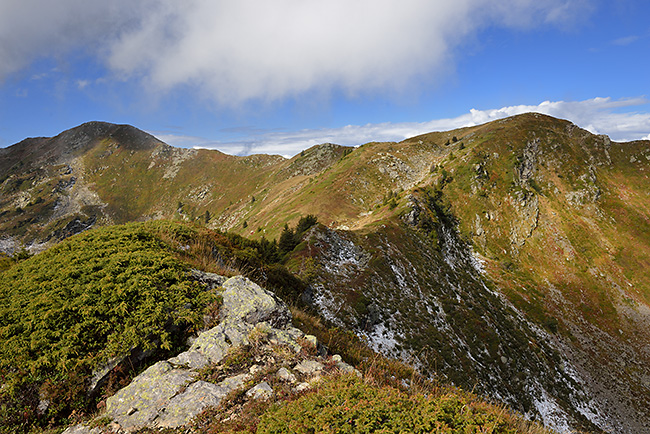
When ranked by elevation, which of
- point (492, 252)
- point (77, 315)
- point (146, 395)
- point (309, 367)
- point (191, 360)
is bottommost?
point (492, 252)

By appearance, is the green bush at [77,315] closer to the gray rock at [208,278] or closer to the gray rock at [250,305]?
the gray rock at [208,278]

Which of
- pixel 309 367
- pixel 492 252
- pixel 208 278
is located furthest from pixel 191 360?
Answer: pixel 492 252

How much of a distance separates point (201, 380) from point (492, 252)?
62.9m

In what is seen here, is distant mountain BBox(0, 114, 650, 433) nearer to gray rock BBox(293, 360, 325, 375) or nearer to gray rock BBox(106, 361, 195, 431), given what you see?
gray rock BBox(293, 360, 325, 375)

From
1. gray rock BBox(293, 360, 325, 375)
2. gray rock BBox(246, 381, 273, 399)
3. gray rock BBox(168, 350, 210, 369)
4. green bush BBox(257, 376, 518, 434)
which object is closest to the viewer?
green bush BBox(257, 376, 518, 434)

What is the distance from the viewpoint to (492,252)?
56.8 m

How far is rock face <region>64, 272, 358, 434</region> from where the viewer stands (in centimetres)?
525

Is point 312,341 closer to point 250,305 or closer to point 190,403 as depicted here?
point 250,305

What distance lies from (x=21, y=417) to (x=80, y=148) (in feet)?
730

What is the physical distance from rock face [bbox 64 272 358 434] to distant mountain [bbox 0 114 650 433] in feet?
39.9

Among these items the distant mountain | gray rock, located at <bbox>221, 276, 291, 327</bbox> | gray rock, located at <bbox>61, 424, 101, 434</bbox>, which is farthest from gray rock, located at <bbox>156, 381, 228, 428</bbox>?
the distant mountain

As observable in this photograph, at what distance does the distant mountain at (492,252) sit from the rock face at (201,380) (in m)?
12.2

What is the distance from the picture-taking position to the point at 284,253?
1063 inches

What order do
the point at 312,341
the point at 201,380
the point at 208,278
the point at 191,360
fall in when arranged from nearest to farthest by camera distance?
1. the point at 201,380
2. the point at 191,360
3. the point at 312,341
4. the point at 208,278
